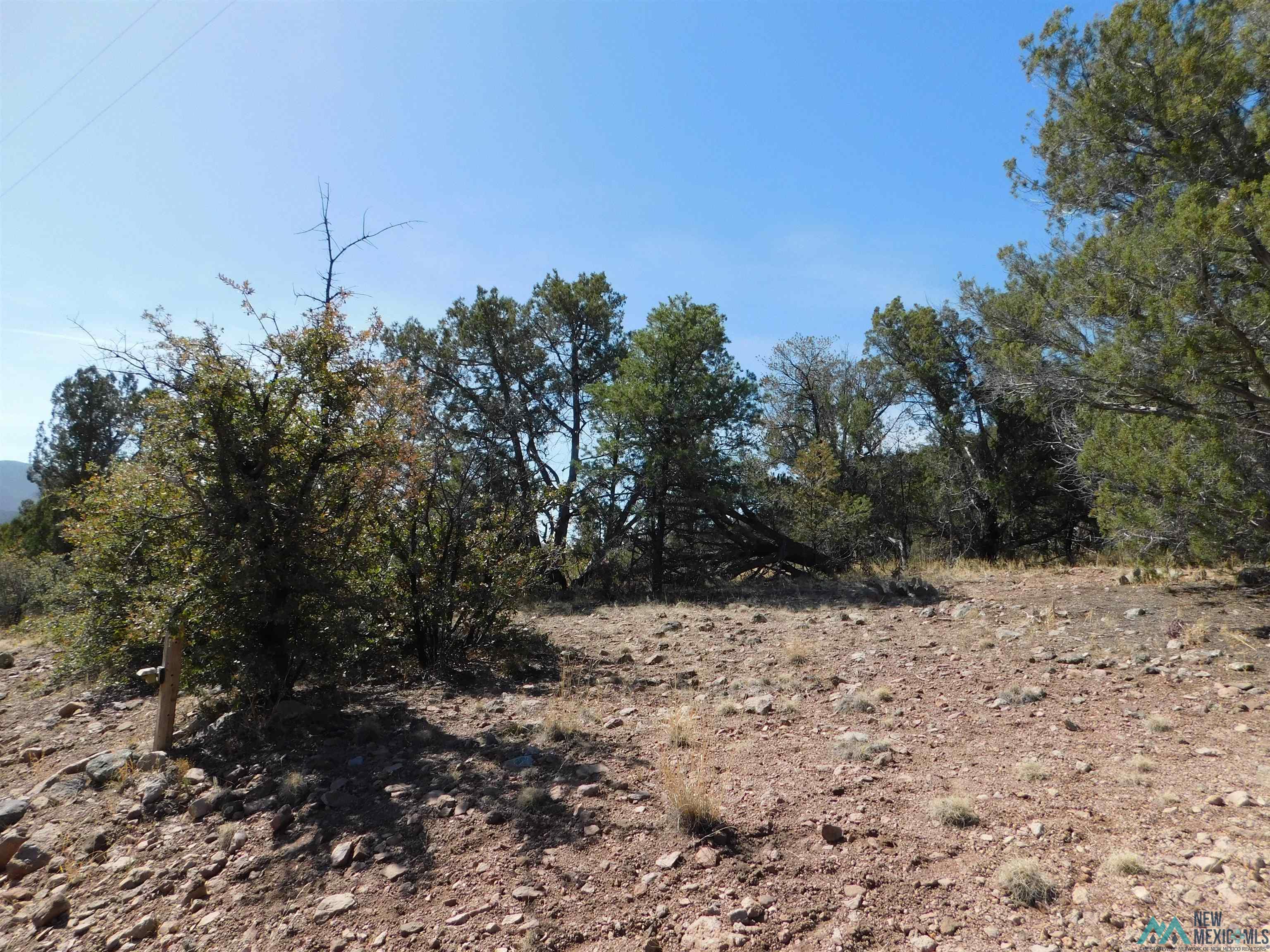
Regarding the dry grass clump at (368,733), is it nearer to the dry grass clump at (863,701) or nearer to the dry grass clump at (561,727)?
the dry grass clump at (561,727)

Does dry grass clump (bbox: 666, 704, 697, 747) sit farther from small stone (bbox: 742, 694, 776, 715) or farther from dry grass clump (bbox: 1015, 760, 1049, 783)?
dry grass clump (bbox: 1015, 760, 1049, 783)

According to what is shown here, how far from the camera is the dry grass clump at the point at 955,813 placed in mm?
4109

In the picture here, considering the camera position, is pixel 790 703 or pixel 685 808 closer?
pixel 685 808

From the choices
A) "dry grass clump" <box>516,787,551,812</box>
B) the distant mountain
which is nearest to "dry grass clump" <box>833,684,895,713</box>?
"dry grass clump" <box>516,787,551,812</box>

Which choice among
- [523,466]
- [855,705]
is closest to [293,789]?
[855,705]

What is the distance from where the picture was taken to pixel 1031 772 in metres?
4.68

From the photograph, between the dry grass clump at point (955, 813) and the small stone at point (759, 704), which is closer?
the dry grass clump at point (955, 813)

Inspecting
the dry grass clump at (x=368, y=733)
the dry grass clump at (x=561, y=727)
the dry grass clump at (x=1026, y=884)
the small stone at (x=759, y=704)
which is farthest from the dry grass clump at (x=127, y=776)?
the dry grass clump at (x=1026, y=884)

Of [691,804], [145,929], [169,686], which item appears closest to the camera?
[145,929]

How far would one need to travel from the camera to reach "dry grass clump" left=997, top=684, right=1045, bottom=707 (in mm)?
6379

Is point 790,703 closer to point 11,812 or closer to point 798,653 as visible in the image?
point 798,653

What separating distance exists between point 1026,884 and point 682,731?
294 cm

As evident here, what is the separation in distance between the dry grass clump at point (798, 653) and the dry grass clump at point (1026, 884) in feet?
15.4

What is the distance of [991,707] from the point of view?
20.7ft
